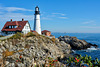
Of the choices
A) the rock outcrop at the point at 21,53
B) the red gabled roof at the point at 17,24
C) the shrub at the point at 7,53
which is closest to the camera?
the rock outcrop at the point at 21,53

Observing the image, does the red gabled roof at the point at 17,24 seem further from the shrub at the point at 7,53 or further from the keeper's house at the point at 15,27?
the shrub at the point at 7,53

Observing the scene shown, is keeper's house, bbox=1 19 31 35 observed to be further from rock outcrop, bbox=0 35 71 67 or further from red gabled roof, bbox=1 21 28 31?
rock outcrop, bbox=0 35 71 67

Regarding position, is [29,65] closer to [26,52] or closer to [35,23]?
[26,52]

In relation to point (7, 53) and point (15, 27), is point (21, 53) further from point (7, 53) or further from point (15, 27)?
point (15, 27)

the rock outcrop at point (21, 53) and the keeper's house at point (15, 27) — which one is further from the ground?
the keeper's house at point (15, 27)

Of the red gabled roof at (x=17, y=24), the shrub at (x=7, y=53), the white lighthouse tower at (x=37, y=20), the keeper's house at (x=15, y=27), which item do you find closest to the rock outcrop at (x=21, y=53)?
the shrub at (x=7, y=53)

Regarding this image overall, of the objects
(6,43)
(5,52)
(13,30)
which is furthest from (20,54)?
(13,30)

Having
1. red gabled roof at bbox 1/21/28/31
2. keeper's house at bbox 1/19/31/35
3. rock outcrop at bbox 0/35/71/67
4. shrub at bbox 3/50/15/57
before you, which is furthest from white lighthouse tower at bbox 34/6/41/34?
shrub at bbox 3/50/15/57

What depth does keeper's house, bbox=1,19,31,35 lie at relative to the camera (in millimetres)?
37656

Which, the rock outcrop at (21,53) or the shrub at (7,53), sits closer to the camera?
the rock outcrop at (21,53)

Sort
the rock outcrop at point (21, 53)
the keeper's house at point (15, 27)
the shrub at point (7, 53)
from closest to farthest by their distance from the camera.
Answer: the rock outcrop at point (21, 53), the shrub at point (7, 53), the keeper's house at point (15, 27)

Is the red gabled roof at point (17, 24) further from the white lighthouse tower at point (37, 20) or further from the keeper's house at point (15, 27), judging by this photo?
the white lighthouse tower at point (37, 20)

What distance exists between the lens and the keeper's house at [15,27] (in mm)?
37656

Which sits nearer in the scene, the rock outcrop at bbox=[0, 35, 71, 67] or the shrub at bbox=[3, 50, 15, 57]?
the rock outcrop at bbox=[0, 35, 71, 67]
